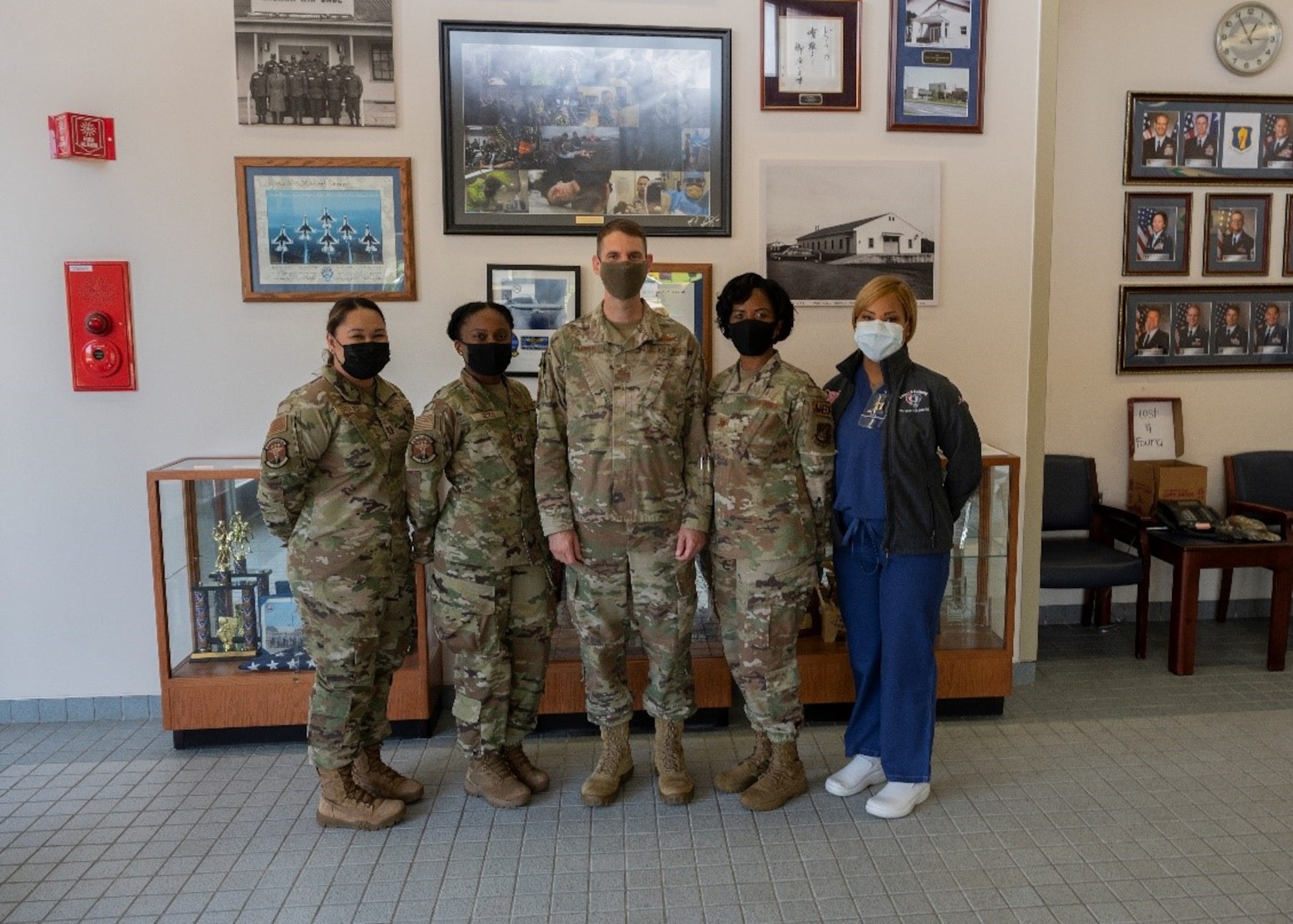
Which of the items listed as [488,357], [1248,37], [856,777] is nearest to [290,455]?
[488,357]

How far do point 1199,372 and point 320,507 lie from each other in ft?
14.9

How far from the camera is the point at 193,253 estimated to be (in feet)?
11.9

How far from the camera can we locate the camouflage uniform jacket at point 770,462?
9.50ft

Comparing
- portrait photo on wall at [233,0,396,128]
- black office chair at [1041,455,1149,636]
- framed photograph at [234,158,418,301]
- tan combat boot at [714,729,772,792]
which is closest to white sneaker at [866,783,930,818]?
tan combat boot at [714,729,772,792]

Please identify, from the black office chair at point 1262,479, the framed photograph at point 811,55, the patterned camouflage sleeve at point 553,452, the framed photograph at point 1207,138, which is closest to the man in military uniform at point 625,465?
the patterned camouflage sleeve at point 553,452

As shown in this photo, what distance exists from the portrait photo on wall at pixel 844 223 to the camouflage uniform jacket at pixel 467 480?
4.93ft

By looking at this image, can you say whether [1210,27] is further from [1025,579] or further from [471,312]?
[471,312]

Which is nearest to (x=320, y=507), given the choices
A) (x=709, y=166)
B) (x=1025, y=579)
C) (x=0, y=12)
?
(x=709, y=166)

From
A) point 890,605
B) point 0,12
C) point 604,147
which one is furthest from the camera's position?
point 604,147

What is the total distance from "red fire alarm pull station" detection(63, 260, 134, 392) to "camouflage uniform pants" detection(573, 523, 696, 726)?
2128 mm

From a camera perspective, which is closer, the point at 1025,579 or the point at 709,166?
the point at 709,166

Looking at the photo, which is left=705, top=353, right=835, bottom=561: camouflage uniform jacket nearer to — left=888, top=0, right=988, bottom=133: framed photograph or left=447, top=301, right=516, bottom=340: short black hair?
left=447, top=301, right=516, bottom=340: short black hair

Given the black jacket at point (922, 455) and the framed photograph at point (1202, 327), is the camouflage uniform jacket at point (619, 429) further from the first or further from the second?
the framed photograph at point (1202, 327)

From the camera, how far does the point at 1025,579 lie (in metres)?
4.03
